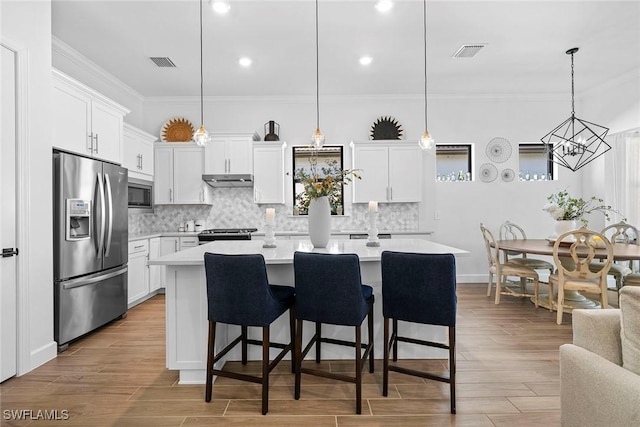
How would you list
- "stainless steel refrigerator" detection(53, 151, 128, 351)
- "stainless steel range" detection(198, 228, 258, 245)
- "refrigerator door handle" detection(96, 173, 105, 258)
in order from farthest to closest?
"stainless steel range" detection(198, 228, 258, 245) < "refrigerator door handle" detection(96, 173, 105, 258) < "stainless steel refrigerator" detection(53, 151, 128, 351)

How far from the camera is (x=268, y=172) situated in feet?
17.7

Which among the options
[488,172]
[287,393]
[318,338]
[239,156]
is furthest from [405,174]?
[287,393]

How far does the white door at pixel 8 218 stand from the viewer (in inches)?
96.6

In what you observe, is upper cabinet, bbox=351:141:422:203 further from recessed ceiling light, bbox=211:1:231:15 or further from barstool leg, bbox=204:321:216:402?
barstool leg, bbox=204:321:216:402

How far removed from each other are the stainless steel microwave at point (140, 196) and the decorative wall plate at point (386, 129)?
3546mm

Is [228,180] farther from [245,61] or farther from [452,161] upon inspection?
[452,161]

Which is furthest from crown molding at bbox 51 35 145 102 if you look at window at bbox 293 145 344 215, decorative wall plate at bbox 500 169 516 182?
decorative wall plate at bbox 500 169 516 182

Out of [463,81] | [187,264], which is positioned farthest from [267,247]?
[463,81]

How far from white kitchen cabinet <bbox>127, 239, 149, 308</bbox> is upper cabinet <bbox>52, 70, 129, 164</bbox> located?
1143mm

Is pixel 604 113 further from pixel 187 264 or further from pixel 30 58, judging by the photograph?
pixel 30 58

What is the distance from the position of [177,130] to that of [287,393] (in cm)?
464

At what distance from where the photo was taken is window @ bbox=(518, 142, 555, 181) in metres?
5.76

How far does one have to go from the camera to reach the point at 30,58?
2.69 meters

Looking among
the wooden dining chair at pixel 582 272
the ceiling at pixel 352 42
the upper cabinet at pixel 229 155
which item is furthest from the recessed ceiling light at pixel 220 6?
the wooden dining chair at pixel 582 272
